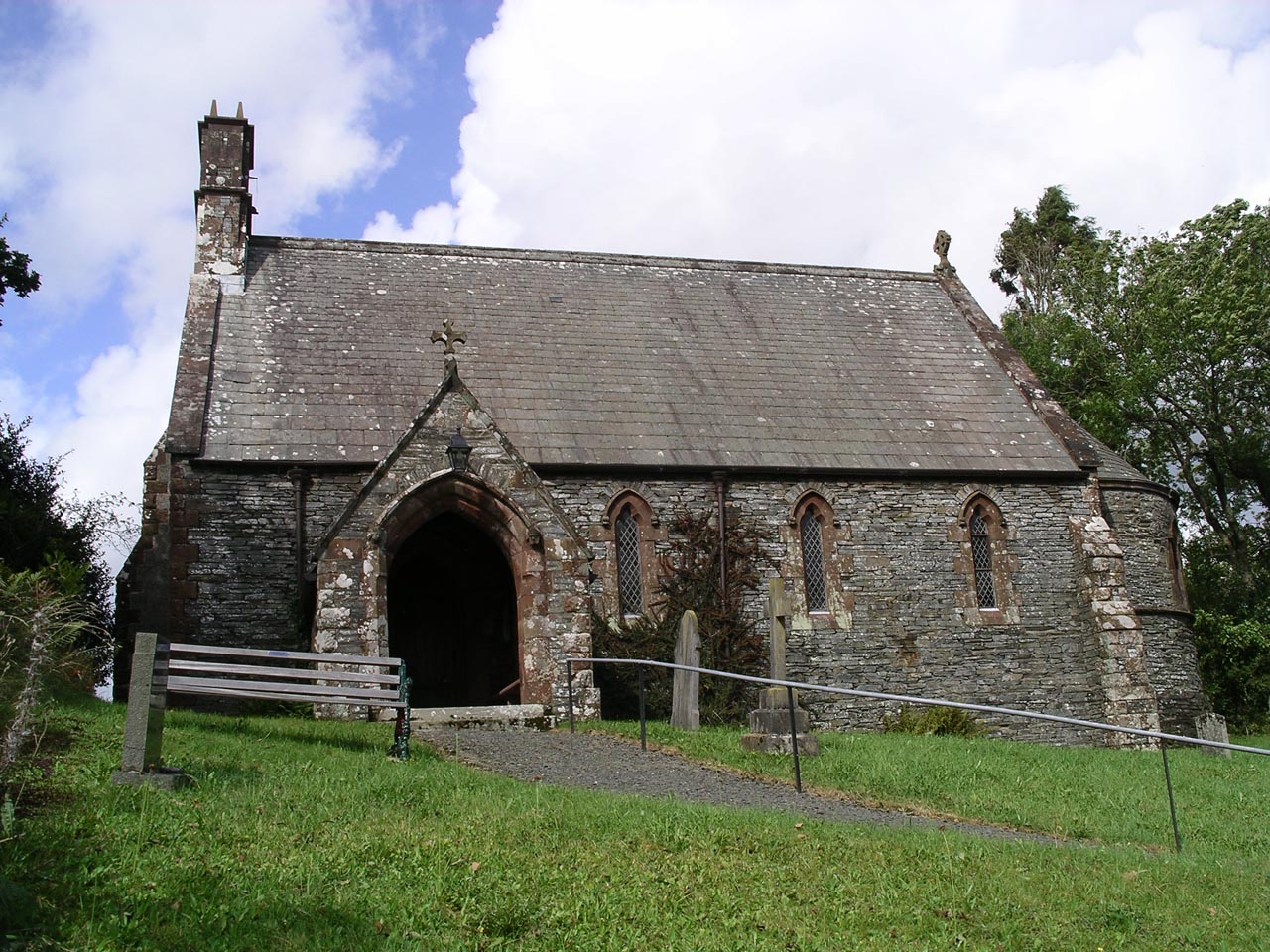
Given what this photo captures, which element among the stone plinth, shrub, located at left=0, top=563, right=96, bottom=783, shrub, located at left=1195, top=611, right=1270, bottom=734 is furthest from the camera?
shrub, located at left=1195, top=611, right=1270, bottom=734

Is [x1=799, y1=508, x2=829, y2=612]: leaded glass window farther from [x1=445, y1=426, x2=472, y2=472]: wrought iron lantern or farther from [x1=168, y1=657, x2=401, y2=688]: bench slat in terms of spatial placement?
[x1=168, y1=657, x2=401, y2=688]: bench slat

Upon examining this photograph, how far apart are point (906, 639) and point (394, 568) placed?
907 centimetres

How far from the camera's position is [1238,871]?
31.2 ft

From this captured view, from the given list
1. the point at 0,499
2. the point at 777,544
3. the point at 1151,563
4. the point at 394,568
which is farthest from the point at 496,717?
the point at 1151,563

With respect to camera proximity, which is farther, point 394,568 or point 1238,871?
point 394,568

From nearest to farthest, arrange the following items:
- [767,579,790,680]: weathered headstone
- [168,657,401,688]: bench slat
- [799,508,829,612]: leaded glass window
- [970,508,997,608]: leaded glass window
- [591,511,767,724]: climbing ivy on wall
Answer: [168,657,401,688]: bench slat < [767,579,790,680]: weathered headstone < [591,511,767,724]: climbing ivy on wall < [799,508,829,612]: leaded glass window < [970,508,997,608]: leaded glass window

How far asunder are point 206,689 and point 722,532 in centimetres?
1094

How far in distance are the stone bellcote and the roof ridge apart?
1.00 m

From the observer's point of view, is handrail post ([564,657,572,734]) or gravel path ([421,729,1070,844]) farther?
handrail post ([564,657,572,734])

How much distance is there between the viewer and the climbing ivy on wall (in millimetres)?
18875

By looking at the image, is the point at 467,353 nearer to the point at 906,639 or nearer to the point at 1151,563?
the point at 906,639

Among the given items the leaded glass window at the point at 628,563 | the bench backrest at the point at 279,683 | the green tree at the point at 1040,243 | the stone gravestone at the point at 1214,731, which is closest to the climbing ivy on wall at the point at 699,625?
the leaded glass window at the point at 628,563

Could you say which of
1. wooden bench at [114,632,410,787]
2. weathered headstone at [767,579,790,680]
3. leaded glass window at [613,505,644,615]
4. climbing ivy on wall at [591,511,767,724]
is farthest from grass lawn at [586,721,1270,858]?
leaded glass window at [613,505,644,615]

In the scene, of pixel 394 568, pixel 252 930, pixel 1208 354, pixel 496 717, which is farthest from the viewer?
pixel 1208 354
